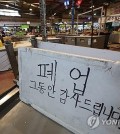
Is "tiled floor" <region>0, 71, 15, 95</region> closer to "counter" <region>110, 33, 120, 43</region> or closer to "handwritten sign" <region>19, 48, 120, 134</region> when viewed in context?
"handwritten sign" <region>19, 48, 120, 134</region>

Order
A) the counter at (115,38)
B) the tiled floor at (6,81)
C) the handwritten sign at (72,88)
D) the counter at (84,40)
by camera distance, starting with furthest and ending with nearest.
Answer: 1. the counter at (115,38)
2. the counter at (84,40)
3. the tiled floor at (6,81)
4. the handwritten sign at (72,88)

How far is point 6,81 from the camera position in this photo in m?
2.83

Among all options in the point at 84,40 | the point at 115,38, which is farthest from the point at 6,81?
the point at 115,38

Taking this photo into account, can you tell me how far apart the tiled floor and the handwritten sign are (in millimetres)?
1047

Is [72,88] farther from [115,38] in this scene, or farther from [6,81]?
[115,38]

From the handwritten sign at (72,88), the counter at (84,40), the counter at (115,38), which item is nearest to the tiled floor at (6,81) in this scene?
the handwritten sign at (72,88)

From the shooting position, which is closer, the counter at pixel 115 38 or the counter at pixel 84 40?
the counter at pixel 84 40

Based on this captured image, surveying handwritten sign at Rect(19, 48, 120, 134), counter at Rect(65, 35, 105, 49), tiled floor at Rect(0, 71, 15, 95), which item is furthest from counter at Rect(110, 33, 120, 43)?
handwritten sign at Rect(19, 48, 120, 134)

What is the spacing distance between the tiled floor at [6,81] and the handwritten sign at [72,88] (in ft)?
3.44

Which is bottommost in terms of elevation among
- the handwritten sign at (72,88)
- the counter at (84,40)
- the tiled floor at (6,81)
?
the tiled floor at (6,81)

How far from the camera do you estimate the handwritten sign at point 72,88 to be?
0.95 m

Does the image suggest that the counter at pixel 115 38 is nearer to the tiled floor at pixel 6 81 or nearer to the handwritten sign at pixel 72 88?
the tiled floor at pixel 6 81

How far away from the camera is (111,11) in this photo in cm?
973

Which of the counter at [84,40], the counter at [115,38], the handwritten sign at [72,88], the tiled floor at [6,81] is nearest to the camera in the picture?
the handwritten sign at [72,88]
